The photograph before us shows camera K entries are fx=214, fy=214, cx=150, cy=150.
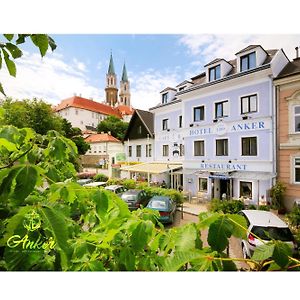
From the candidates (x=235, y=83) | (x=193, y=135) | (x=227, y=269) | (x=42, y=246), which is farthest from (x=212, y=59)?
(x=42, y=246)

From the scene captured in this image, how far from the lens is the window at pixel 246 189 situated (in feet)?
5.03

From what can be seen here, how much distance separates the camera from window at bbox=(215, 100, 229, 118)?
5.29 ft

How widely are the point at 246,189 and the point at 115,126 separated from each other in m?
1.13

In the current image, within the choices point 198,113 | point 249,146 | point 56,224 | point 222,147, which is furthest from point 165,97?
point 56,224

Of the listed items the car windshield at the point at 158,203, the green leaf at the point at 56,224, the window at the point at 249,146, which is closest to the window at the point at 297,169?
the window at the point at 249,146

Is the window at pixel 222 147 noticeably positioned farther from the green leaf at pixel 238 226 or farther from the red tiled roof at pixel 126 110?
the green leaf at pixel 238 226

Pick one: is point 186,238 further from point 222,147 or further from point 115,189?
point 222,147

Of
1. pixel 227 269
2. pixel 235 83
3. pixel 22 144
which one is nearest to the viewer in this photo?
pixel 227 269

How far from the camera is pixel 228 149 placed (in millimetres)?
1617

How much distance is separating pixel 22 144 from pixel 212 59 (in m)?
1.19

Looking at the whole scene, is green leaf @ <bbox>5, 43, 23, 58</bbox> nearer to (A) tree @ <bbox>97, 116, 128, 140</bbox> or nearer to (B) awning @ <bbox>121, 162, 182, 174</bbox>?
(A) tree @ <bbox>97, 116, 128, 140</bbox>

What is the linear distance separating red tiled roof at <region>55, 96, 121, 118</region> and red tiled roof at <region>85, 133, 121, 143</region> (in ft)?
0.59

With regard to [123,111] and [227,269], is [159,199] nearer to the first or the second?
[123,111]

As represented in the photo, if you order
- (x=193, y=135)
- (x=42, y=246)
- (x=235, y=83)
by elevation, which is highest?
(x=235, y=83)
